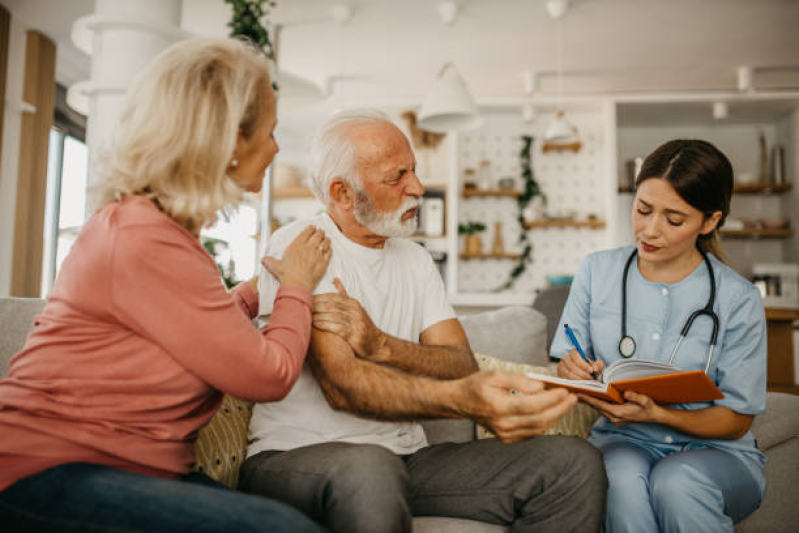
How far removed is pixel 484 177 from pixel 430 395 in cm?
555

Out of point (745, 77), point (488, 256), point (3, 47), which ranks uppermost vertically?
point (745, 77)

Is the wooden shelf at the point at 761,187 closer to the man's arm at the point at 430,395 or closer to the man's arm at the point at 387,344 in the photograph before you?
the man's arm at the point at 387,344

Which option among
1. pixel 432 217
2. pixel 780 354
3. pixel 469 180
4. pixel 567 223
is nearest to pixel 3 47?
pixel 432 217

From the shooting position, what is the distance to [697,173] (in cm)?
158

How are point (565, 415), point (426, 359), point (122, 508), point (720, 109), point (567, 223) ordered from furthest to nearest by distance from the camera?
point (567, 223) < point (720, 109) < point (565, 415) < point (426, 359) < point (122, 508)

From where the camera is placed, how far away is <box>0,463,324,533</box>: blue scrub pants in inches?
33.7

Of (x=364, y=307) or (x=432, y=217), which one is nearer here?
(x=364, y=307)

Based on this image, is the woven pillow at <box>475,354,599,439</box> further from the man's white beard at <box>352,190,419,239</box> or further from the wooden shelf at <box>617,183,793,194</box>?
the wooden shelf at <box>617,183,793,194</box>

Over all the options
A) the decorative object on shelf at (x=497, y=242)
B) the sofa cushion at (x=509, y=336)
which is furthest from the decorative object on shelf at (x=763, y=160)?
the sofa cushion at (x=509, y=336)

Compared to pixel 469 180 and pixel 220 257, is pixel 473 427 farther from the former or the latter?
pixel 469 180

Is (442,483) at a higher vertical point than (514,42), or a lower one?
lower

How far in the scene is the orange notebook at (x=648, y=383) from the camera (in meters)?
1.22

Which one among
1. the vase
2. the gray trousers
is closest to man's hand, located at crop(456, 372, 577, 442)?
the gray trousers

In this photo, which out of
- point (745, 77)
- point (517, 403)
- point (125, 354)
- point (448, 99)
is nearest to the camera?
point (125, 354)
